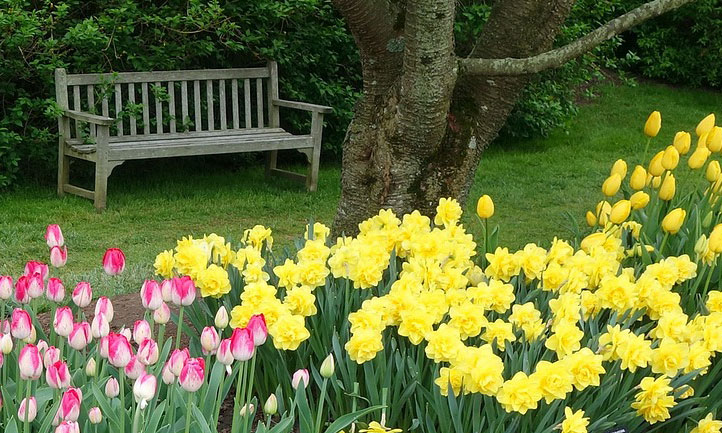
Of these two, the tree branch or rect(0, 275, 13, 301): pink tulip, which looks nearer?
rect(0, 275, 13, 301): pink tulip

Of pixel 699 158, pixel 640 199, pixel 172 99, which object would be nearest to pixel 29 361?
pixel 640 199

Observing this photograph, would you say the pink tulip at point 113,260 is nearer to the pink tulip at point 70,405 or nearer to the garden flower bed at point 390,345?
the garden flower bed at point 390,345

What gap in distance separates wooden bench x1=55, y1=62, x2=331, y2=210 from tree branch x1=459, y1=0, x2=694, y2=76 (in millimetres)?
3436

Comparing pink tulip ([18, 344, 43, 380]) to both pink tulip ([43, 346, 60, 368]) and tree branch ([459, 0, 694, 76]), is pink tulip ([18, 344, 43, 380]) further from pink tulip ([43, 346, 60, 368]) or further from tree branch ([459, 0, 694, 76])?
tree branch ([459, 0, 694, 76])

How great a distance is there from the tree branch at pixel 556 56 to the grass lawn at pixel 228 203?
186 centimetres

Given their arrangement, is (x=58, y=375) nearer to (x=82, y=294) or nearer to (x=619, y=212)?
(x=82, y=294)

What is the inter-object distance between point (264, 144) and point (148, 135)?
88 cm

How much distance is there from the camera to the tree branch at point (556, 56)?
3.76m

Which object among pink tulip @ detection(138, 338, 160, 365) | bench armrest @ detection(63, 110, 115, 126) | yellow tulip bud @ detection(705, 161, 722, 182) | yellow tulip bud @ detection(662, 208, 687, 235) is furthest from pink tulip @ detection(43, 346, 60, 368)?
bench armrest @ detection(63, 110, 115, 126)

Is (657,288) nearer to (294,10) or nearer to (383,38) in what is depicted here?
(383,38)

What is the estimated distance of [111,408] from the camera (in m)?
2.09

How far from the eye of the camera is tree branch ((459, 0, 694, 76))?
A: 3.76 m

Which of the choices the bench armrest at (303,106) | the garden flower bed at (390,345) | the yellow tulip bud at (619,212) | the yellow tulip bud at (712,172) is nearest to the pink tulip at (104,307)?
the garden flower bed at (390,345)

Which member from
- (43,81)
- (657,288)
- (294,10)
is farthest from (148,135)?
(657,288)
